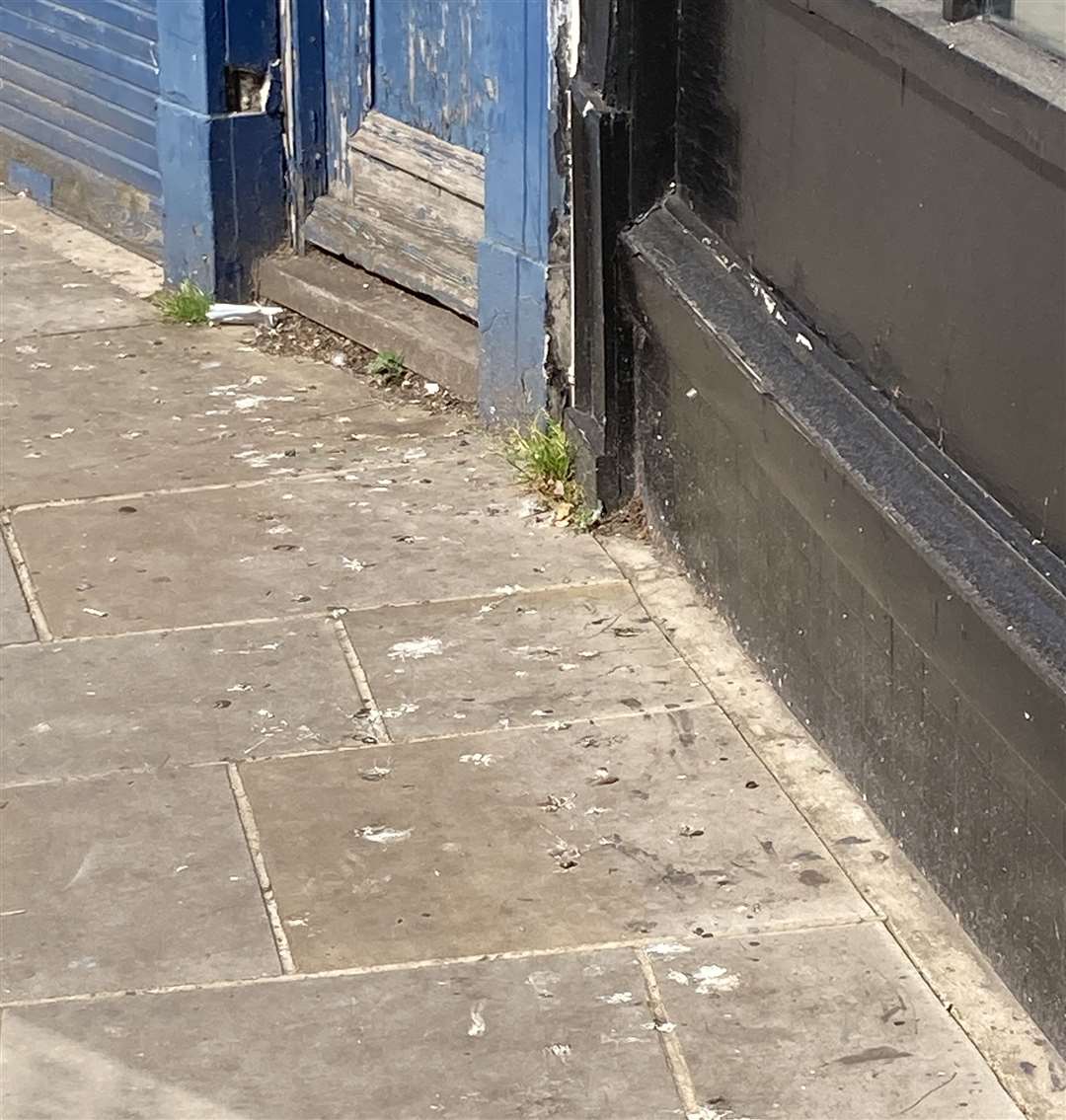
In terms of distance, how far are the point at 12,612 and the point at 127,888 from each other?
3.98 ft

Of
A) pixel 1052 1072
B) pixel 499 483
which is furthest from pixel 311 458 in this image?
pixel 1052 1072

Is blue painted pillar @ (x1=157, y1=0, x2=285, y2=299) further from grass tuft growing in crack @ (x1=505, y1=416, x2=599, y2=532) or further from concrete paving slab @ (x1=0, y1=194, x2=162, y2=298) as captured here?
grass tuft growing in crack @ (x1=505, y1=416, x2=599, y2=532)

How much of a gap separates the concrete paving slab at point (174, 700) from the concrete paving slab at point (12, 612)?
71 millimetres

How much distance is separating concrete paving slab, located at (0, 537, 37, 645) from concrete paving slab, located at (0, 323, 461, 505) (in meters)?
0.43

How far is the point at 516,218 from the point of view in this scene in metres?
5.28

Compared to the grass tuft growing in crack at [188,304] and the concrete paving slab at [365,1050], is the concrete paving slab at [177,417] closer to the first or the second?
the grass tuft growing in crack at [188,304]

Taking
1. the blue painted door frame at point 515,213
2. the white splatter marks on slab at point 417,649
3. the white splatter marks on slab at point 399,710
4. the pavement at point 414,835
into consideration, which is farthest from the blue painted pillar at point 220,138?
the white splatter marks on slab at point 399,710

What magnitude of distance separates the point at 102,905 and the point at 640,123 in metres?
2.07

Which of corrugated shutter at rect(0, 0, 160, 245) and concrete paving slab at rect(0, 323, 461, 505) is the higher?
corrugated shutter at rect(0, 0, 160, 245)

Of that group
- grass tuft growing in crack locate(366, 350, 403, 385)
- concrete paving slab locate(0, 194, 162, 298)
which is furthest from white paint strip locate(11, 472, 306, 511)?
concrete paving slab locate(0, 194, 162, 298)

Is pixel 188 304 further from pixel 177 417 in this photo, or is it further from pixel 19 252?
pixel 19 252

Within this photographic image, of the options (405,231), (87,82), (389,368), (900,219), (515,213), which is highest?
(900,219)

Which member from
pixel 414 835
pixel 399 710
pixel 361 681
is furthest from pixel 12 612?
pixel 414 835

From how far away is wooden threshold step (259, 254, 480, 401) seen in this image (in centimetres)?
586
